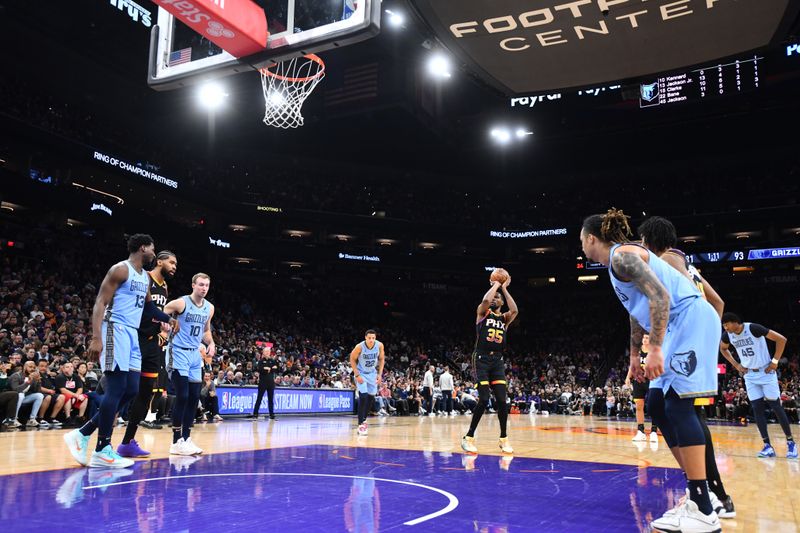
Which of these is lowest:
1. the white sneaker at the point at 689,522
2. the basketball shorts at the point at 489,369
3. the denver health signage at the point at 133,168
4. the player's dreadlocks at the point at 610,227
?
the white sneaker at the point at 689,522

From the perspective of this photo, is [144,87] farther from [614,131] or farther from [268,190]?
[614,131]

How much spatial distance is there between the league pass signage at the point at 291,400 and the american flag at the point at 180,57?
9.42 meters

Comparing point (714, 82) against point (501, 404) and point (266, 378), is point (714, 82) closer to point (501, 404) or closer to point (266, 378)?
point (266, 378)

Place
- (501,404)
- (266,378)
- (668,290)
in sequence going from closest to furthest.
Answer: (668,290), (501,404), (266,378)

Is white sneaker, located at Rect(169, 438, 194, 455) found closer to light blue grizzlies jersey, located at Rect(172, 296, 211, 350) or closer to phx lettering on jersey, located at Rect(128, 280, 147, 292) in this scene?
light blue grizzlies jersey, located at Rect(172, 296, 211, 350)

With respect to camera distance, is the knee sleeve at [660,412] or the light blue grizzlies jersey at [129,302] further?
the light blue grizzlies jersey at [129,302]

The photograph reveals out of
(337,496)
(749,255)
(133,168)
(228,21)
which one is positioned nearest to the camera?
(337,496)

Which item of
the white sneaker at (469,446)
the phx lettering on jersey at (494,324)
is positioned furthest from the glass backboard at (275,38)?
the white sneaker at (469,446)

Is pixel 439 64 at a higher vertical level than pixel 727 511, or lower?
higher

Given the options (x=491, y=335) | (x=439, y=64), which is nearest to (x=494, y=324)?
(x=491, y=335)

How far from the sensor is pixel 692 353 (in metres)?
3.70

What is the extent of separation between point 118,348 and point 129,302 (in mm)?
486

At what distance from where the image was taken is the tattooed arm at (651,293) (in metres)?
3.55

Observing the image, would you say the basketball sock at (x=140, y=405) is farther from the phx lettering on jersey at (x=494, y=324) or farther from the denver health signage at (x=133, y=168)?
the denver health signage at (x=133, y=168)
